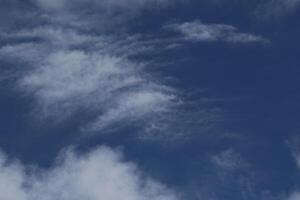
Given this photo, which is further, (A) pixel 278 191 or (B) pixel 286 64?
(B) pixel 286 64

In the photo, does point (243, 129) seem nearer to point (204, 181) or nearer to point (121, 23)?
point (204, 181)

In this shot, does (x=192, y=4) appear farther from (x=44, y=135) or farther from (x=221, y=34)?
(x=44, y=135)

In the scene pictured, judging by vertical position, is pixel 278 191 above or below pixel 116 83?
below

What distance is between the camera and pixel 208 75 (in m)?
131

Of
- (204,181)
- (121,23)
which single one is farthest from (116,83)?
(204,181)

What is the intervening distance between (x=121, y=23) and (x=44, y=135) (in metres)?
28.1

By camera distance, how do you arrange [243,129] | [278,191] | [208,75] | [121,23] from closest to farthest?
[278,191], [243,129], [208,75], [121,23]

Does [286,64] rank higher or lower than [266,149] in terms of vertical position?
higher

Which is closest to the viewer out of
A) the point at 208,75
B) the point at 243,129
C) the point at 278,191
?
the point at 278,191

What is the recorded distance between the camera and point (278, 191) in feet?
376

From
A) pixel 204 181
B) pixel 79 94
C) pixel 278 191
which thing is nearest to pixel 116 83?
pixel 79 94

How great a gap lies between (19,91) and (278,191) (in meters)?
44.7

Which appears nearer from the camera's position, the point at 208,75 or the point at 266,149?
the point at 266,149

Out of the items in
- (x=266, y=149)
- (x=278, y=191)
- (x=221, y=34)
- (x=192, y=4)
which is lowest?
(x=278, y=191)
